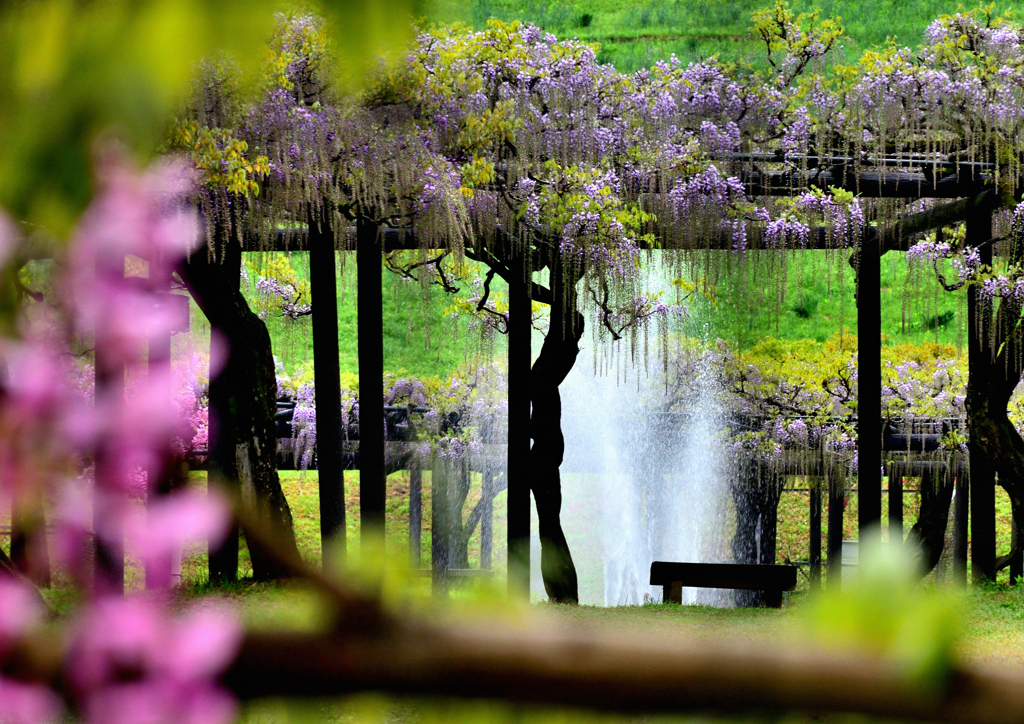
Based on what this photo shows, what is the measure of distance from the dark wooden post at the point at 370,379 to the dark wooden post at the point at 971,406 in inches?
142

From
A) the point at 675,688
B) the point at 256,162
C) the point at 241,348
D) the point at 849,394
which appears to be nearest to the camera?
the point at 675,688

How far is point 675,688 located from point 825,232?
6.20 metres

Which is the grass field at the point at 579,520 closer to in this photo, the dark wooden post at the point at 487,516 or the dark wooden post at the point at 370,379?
the dark wooden post at the point at 487,516

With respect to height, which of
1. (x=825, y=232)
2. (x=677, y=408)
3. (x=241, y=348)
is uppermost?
(x=825, y=232)

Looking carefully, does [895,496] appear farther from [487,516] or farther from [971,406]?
[487,516]

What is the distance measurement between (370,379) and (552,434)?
→ 146 cm

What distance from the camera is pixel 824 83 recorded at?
18.9ft

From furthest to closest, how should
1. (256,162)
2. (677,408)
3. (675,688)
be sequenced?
(677,408), (256,162), (675,688)

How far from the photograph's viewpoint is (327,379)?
18.0 feet

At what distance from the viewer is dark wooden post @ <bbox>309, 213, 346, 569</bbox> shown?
551 cm

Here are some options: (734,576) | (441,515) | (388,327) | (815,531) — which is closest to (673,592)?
(734,576)

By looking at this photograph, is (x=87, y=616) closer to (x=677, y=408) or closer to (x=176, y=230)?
(x=176, y=230)

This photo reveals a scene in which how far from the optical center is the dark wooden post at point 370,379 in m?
5.44

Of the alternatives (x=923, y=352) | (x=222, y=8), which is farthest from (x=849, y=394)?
(x=222, y=8)
